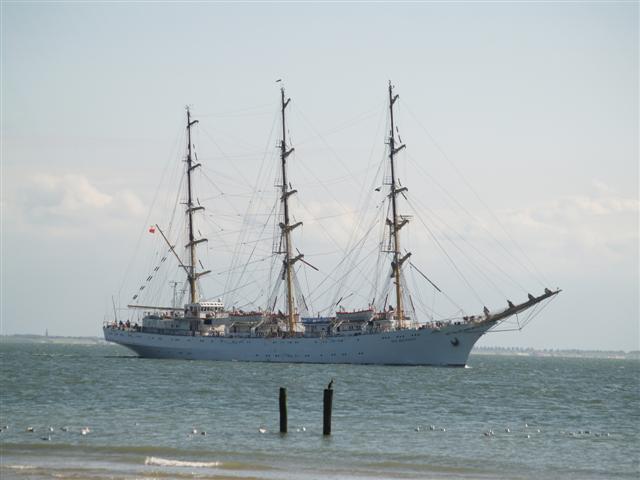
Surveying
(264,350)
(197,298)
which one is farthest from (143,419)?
(197,298)

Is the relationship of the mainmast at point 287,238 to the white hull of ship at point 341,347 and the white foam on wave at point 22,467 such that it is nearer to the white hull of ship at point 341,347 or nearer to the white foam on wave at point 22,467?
the white hull of ship at point 341,347

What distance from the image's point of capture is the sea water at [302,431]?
3731 centimetres

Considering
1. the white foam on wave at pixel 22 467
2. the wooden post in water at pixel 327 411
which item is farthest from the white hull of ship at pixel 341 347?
the white foam on wave at pixel 22 467

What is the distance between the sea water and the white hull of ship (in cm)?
2551

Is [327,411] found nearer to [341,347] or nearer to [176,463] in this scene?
[176,463]

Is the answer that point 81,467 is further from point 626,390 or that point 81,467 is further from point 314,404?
point 626,390

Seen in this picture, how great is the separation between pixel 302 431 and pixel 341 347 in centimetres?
6220

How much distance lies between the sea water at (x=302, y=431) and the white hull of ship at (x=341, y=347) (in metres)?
25.5

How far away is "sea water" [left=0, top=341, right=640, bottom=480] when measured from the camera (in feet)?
122

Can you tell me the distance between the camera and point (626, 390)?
93.7m

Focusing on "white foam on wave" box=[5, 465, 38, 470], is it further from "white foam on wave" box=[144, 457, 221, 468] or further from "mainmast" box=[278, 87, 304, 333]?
"mainmast" box=[278, 87, 304, 333]

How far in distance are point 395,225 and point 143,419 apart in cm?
6497

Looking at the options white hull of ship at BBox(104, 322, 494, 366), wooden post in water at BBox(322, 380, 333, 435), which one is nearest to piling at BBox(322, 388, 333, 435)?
wooden post in water at BBox(322, 380, 333, 435)

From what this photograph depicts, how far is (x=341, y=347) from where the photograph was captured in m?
108
